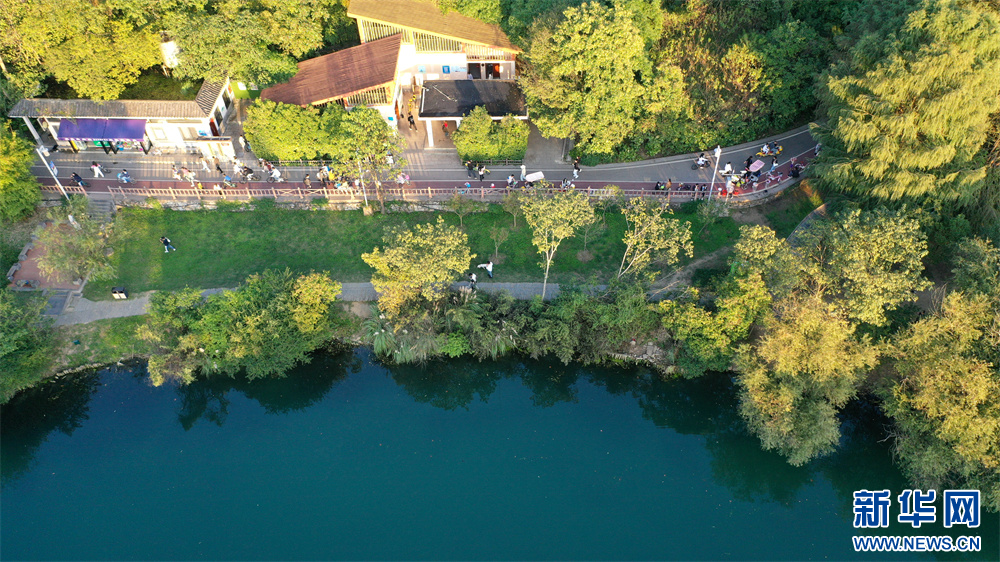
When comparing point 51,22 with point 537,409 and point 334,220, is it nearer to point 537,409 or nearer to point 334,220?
point 334,220

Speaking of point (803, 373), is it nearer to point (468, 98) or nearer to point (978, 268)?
point (978, 268)

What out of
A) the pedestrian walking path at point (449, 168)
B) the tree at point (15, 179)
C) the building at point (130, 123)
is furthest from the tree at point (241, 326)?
the building at point (130, 123)

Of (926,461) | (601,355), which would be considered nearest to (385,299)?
(601,355)

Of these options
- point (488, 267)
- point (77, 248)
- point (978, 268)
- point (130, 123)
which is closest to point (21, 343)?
point (77, 248)

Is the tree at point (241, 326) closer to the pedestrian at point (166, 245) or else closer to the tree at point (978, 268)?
the pedestrian at point (166, 245)

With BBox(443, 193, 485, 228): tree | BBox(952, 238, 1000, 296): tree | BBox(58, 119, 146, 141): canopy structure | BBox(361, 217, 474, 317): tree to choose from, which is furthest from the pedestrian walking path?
BBox(952, 238, 1000, 296): tree


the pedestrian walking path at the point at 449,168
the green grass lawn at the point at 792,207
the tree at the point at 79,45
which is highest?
the tree at the point at 79,45
